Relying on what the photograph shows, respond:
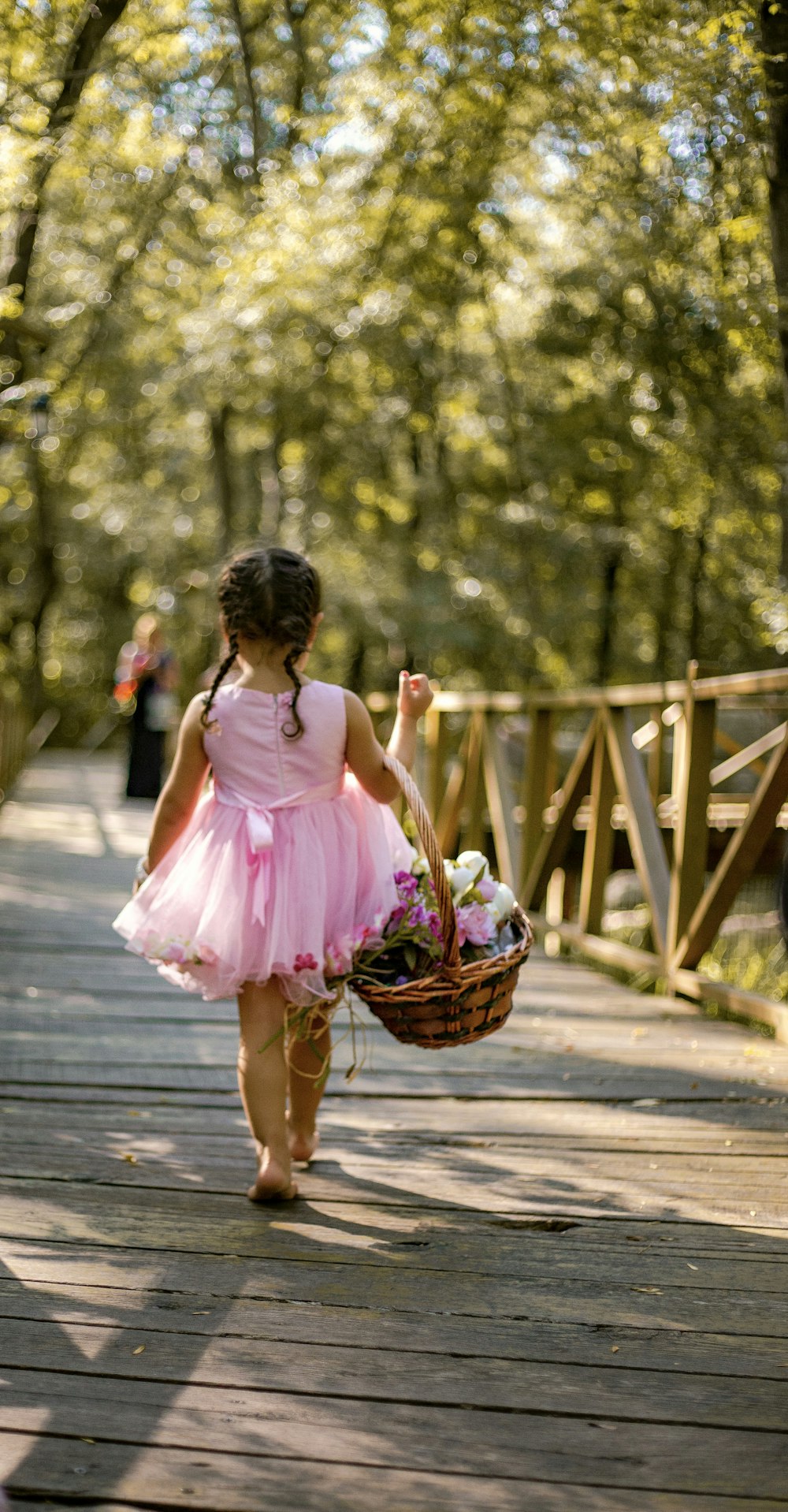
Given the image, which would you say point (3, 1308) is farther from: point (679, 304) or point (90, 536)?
point (90, 536)

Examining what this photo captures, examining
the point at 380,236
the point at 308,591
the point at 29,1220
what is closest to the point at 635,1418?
the point at 29,1220

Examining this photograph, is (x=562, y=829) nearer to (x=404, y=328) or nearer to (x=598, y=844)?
(x=598, y=844)

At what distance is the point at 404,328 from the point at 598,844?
7927 millimetres

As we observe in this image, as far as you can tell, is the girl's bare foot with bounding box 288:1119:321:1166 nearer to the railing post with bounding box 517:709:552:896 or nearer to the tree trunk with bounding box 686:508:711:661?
the railing post with bounding box 517:709:552:896

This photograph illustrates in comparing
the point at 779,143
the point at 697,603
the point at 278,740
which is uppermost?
the point at 779,143

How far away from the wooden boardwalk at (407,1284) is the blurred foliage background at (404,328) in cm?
227

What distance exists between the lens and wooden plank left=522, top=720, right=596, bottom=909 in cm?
661

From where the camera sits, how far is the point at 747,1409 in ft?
6.84

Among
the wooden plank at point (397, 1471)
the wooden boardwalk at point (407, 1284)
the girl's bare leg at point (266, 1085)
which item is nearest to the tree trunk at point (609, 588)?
the wooden boardwalk at point (407, 1284)

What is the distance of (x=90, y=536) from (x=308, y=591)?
19650 mm

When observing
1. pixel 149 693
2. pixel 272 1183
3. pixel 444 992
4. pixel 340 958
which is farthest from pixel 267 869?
pixel 149 693

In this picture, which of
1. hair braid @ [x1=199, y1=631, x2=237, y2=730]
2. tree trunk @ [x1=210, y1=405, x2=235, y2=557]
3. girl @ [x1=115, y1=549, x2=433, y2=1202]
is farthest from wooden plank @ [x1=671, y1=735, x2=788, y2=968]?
tree trunk @ [x1=210, y1=405, x2=235, y2=557]

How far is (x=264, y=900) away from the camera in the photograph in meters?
3.10

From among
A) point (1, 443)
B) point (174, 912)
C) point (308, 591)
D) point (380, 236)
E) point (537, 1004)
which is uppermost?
point (380, 236)
